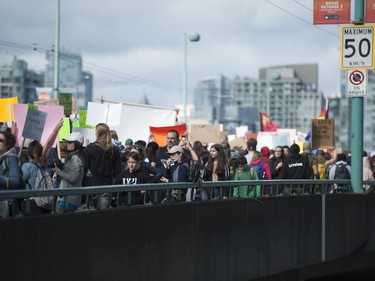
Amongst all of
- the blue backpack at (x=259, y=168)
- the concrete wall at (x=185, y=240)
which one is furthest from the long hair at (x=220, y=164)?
the blue backpack at (x=259, y=168)

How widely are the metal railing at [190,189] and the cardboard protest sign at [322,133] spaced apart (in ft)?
9.31

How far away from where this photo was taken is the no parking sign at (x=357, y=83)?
55.3ft

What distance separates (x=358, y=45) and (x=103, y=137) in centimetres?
610

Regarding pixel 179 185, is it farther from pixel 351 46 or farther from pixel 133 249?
pixel 351 46

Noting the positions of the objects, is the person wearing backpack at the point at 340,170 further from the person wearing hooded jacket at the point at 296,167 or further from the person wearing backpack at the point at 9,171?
the person wearing backpack at the point at 9,171

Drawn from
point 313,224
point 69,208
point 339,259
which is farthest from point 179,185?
point 339,259

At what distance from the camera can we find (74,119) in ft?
69.5

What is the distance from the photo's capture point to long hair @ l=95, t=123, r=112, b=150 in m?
11.9

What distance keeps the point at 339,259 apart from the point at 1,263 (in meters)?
8.73

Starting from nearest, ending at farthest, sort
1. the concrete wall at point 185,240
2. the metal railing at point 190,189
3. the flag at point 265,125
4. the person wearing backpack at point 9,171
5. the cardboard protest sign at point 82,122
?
the concrete wall at point 185,240 < the metal railing at point 190,189 < the person wearing backpack at point 9,171 < the cardboard protest sign at point 82,122 < the flag at point 265,125

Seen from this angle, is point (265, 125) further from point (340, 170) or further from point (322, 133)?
point (340, 170)

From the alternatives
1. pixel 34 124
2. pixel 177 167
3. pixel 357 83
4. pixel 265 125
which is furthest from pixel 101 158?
pixel 265 125

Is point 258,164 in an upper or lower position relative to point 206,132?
lower

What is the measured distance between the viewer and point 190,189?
11922 millimetres
